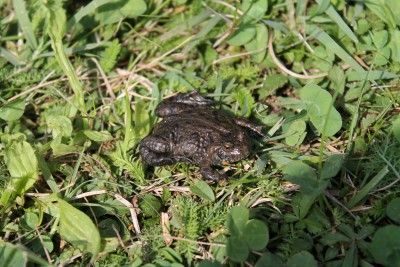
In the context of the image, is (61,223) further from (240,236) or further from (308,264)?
(308,264)

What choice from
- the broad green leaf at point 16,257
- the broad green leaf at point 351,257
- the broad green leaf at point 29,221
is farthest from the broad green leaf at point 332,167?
the broad green leaf at point 29,221

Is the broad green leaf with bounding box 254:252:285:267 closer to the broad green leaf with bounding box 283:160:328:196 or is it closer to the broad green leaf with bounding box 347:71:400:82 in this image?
the broad green leaf with bounding box 283:160:328:196

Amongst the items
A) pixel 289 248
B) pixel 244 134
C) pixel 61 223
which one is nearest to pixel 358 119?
pixel 244 134

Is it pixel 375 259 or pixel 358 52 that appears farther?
pixel 358 52

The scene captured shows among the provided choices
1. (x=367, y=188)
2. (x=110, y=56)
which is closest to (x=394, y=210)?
(x=367, y=188)

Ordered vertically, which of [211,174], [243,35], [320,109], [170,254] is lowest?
[170,254]

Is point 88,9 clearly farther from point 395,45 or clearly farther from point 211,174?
point 395,45
